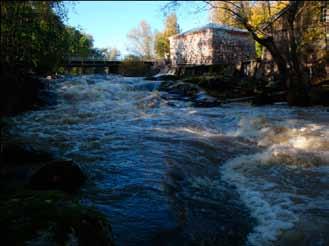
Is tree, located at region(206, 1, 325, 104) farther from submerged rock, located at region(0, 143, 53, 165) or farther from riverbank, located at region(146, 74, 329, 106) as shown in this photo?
submerged rock, located at region(0, 143, 53, 165)

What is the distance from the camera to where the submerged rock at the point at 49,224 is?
269 cm

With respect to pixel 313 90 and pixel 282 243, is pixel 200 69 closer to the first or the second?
pixel 313 90

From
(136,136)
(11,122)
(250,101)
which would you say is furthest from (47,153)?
(250,101)

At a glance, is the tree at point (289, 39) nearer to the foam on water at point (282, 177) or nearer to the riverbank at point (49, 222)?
the foam on water at point (282, 177)

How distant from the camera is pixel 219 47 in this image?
106 feet

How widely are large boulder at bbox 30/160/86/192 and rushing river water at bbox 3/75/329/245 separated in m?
0.21

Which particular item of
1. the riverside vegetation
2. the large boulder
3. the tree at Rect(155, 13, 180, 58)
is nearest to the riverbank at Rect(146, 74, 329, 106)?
the riverside vegetation

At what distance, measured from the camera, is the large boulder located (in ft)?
16.7

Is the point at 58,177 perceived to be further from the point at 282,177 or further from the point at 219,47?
the point at 219,47

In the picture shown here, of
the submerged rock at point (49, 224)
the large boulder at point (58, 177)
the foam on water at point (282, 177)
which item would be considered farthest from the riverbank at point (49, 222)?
the foam on water at point (282, 177)

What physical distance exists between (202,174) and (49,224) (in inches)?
141

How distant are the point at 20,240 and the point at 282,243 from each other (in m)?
2.58

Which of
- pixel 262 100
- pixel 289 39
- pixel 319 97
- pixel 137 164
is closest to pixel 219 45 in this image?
pixel 262 100

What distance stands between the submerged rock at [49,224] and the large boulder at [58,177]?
5.91 ft
